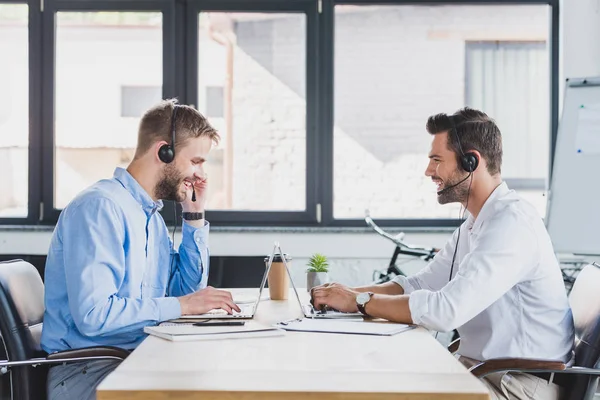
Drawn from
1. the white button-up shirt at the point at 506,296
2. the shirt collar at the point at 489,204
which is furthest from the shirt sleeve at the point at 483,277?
the shirt collar at the point at 489,204

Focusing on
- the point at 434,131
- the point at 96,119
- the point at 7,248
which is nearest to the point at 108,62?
the point at 96,119

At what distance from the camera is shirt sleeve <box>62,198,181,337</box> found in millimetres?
1939

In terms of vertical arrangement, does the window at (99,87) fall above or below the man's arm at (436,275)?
above

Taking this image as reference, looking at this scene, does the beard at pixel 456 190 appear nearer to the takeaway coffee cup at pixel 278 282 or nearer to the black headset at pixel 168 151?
the takeaway coffee cup at pixel 278 282

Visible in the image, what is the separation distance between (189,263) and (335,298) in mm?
636

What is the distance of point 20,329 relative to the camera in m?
2.12

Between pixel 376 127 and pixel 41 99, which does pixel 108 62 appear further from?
pixel 376 127

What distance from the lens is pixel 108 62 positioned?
4.58m

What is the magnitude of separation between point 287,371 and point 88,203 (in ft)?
2.83

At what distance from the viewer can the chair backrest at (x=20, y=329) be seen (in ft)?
6.85

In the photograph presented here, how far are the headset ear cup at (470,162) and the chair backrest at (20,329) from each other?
133 centimetres

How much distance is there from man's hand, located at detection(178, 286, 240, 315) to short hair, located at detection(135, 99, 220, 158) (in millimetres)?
470

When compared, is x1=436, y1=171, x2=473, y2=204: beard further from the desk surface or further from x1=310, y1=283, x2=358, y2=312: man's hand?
the desk surface

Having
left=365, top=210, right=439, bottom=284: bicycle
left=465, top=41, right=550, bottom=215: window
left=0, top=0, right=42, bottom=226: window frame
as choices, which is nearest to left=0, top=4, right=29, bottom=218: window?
left=0, top=0, right=42, bottom=226: window frame
